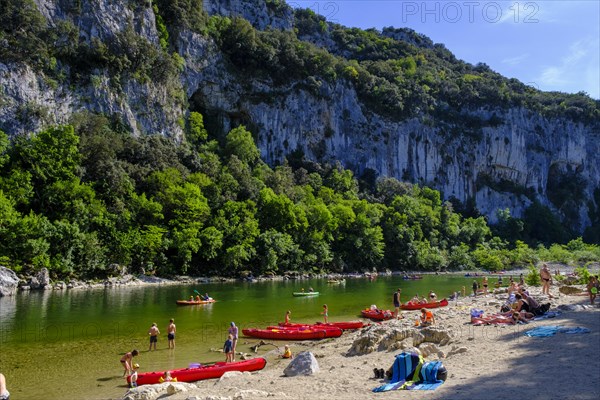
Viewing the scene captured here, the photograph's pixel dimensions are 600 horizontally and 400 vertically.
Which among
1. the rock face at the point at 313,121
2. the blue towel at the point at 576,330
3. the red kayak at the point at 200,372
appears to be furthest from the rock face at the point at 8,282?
the blue towel at the point at 576,330

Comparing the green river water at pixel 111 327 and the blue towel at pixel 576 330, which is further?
the green river water at pixel 111 327

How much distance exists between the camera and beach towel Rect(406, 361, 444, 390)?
29.6ft

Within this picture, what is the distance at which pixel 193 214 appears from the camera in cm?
4975

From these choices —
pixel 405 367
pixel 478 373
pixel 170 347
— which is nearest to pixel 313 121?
pixel 170 347

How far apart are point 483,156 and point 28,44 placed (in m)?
97.9

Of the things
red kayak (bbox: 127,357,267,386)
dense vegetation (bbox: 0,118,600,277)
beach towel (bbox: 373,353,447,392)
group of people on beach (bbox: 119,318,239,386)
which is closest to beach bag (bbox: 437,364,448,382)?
beach towel (bbox: 373,353,447,392)

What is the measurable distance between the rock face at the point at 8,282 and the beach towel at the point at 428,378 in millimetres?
29889

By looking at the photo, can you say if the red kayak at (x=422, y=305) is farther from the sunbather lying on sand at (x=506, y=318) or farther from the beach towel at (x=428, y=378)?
the beach towel at (x=428, y=378)

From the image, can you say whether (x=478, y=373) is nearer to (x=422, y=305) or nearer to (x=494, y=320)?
(x=494, y=320)

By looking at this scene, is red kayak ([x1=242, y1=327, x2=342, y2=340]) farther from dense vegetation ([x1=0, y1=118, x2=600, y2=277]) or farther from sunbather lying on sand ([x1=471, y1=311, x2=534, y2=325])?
dense vegetation ([x1=0, y1=118, x2=600, y2=277])

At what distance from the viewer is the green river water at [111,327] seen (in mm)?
13219

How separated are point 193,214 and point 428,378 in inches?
1693

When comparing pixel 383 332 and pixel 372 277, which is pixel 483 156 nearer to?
pixel 372 277

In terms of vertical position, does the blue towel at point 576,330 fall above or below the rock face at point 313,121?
below
